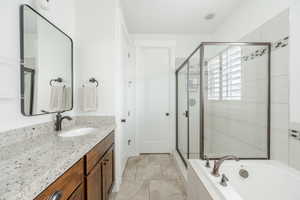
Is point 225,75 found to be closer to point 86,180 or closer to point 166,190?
point 166,190

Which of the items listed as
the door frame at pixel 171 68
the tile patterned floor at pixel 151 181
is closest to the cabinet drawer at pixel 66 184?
the tile patterned floor at pixel 151 181

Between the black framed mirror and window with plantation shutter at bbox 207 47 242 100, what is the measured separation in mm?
1695

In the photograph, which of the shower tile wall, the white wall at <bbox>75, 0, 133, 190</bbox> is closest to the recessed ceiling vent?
the shower tile wall

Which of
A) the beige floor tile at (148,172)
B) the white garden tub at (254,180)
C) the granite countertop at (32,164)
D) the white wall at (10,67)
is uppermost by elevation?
the white wall at (10,67)

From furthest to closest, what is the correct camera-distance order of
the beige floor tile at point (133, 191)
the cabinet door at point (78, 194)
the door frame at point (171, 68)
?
the door frame at point (171, 68)
the beige floor tile at point (133, 191)
the cabinet door at point (78, 194)

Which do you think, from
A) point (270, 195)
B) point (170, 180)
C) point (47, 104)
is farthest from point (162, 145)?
point (47, 104)

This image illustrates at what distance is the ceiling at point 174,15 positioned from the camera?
218 cm

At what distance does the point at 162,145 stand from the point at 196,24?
254 cm

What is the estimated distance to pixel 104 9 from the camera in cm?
191

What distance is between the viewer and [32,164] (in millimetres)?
700

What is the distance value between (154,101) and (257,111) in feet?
6.28

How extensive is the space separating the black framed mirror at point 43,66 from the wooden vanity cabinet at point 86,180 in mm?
618

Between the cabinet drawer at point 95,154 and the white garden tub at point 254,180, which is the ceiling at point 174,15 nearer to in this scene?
the cabinet drawer at point 95,154

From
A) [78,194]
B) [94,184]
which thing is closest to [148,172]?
[94,184]
